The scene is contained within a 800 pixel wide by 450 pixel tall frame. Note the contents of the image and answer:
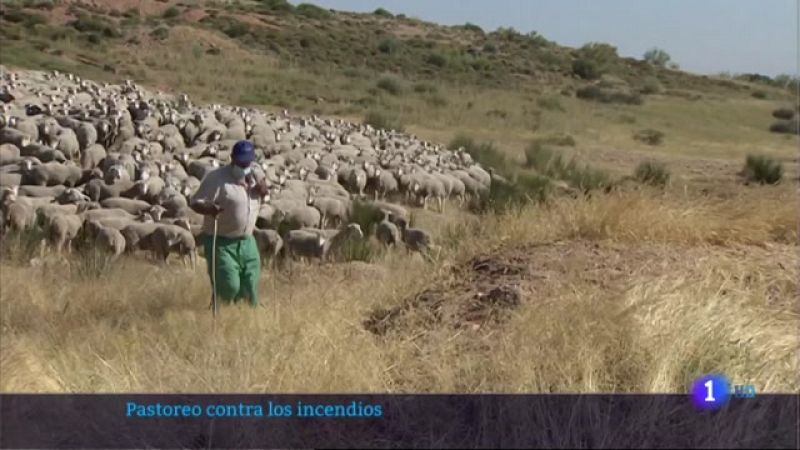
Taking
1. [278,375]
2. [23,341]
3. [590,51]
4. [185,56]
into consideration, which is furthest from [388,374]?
[590,51]

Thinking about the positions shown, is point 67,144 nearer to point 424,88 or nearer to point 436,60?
point 424,88

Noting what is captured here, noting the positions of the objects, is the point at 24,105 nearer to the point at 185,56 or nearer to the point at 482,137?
the point at 482,137

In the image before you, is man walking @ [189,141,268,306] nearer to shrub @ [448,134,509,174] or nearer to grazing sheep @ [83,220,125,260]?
grazing sheep @ [83,220,125,260]

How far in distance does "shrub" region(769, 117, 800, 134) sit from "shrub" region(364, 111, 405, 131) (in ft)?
63.1

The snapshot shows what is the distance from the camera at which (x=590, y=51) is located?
77.2m

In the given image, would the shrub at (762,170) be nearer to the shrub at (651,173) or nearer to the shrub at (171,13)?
the shrub at (651,173)

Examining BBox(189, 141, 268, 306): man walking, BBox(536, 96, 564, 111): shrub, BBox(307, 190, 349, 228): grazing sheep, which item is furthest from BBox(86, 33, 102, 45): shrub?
BBox(189, 141, 268, 306): man walking

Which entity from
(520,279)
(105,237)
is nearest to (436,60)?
(105,237)

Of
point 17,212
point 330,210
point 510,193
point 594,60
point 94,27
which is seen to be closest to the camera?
point 17,212

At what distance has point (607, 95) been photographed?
177 ft

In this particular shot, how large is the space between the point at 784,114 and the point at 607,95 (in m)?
8.77

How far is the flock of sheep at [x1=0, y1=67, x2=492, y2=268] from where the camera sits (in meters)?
13.9

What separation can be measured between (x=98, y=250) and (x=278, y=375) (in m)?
7.40

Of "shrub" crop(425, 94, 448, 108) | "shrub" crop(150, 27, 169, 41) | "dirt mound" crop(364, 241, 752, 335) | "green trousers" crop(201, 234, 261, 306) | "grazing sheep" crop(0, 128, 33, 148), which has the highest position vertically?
"dirt mound" crop(364, 241, 752, 335)
